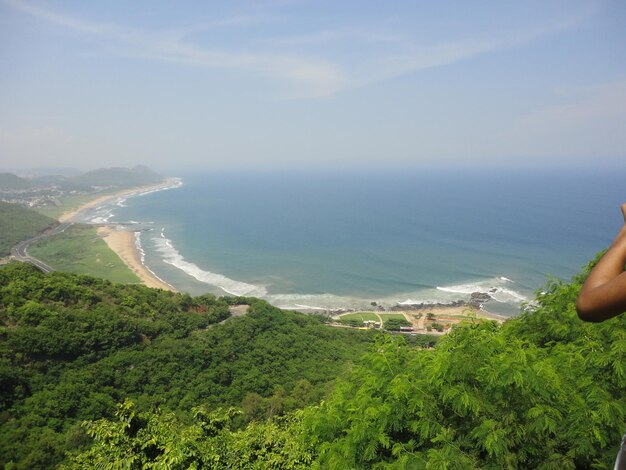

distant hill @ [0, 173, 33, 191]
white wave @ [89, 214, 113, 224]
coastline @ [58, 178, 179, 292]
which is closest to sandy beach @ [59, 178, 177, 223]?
coastline @ [58, 178, 179, 292]

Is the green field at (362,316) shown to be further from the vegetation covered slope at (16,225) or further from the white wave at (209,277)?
the vegetation covered slope at (16,225)

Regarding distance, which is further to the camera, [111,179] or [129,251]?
[111,179]

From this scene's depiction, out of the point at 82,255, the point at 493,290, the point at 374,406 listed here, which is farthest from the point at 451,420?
the point at 82,255

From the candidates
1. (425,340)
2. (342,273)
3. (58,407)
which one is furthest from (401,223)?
(58,407)

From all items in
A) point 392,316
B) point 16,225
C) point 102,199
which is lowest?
point 392,316

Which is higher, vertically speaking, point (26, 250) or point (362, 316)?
point (26, 250)

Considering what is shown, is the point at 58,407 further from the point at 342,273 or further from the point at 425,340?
the point at 342,273

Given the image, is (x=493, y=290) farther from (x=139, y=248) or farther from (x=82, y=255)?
(x=82, y=255)

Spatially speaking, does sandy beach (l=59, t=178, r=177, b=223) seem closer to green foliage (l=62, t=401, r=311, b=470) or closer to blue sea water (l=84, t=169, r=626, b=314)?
blue sea water (l=84, t=169, r=626, b=314)
